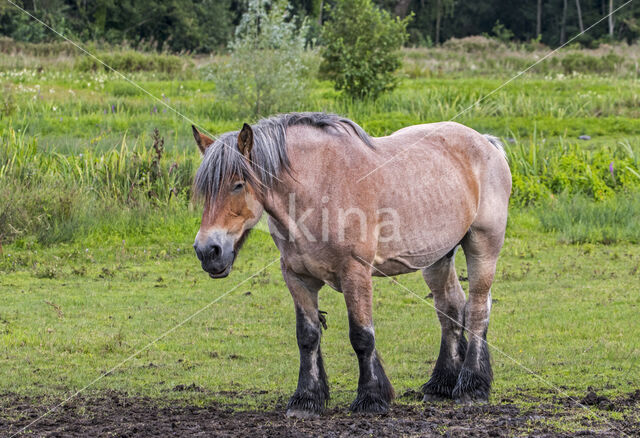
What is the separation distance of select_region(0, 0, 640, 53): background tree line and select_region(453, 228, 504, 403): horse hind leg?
104ft

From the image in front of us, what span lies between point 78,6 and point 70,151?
38845 millimetres

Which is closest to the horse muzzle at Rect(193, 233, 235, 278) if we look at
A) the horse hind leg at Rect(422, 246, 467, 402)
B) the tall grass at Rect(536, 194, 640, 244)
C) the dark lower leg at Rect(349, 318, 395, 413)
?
the dark lower leg at Rect(349, 318, 395, 413)

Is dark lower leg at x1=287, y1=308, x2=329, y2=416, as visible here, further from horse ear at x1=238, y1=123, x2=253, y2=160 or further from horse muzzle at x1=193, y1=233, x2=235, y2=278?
horse ear at x1=238, y1=123, x2=253, y2=160

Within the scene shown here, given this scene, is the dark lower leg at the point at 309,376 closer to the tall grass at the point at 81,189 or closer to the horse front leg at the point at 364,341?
the horse front leg at the point at 364,341

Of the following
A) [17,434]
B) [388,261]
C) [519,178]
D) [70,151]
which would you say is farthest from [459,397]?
[70,151]

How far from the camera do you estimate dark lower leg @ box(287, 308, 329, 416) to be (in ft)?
18.6

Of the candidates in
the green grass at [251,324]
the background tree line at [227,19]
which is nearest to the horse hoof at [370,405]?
the green grass at [251,324]

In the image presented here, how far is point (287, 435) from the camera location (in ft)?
16.4

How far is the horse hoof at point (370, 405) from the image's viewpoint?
5.56 meters

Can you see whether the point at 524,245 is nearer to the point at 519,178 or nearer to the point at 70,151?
the point at 519,178

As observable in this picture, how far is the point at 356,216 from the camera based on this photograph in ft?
18.0

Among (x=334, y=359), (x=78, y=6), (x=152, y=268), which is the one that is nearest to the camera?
(x=334, y=359)

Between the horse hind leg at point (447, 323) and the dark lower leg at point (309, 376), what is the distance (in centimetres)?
107

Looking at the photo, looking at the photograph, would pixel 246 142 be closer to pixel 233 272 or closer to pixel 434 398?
pixel 434 398
